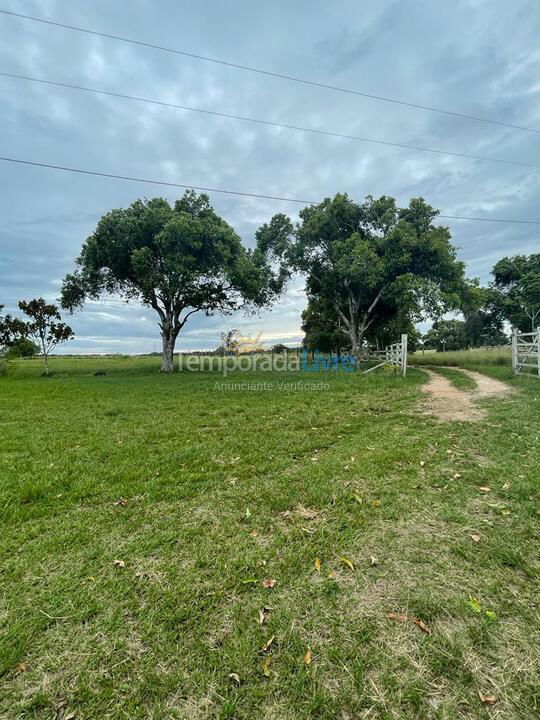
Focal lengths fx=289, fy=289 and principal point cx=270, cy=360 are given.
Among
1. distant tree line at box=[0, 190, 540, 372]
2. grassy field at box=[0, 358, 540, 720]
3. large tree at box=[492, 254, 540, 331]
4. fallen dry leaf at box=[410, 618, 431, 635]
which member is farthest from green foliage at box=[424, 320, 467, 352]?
fallen dry leaf at box=[410, 618, 431, 635]

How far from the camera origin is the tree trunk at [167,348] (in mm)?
18172

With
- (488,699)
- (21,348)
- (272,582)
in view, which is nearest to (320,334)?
(21,348)

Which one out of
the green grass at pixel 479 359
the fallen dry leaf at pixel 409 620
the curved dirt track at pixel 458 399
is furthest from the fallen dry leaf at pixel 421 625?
the green grass at pixel 479 359

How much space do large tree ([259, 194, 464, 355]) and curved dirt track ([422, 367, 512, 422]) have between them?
24.1 ft

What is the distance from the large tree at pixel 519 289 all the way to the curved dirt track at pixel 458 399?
82.0 ft

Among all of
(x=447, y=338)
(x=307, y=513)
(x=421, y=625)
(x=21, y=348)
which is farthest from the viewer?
(x=447, y=338)

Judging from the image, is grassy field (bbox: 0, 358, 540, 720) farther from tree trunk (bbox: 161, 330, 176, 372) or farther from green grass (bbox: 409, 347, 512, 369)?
green grass (bbox: 409, 347, 512, 369)

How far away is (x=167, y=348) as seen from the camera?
18.2m

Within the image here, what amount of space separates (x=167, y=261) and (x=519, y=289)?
33.8 metres

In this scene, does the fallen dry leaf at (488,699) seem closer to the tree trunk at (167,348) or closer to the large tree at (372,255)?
the large tree at (372,255)

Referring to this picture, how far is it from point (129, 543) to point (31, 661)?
89 centimetres

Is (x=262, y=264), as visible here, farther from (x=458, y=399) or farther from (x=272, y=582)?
(x=272, y=582)

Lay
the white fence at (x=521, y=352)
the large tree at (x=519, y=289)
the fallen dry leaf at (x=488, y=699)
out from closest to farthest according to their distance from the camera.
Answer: the fallen dry leaf at (x=488, y=699)
the white fence at (x=521, y=352)
the large tree at (x=519, y=289)

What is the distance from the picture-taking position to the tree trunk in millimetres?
18172
